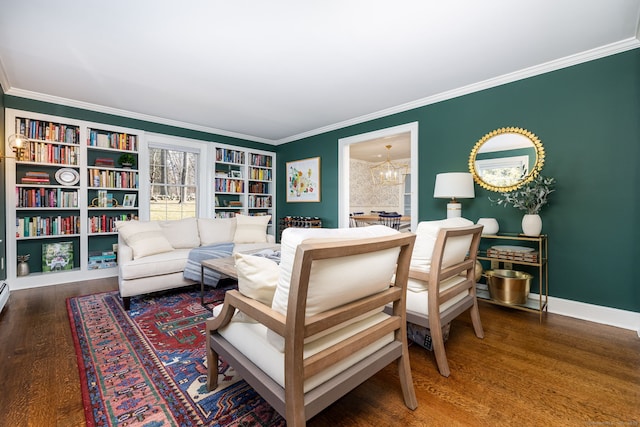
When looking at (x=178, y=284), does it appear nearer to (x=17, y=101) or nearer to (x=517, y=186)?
(x=17, y=101)

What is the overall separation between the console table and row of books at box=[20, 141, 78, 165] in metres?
5.32

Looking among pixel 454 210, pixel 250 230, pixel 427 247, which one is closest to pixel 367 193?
pixel 250 230

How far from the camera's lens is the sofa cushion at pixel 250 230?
429 centimetres

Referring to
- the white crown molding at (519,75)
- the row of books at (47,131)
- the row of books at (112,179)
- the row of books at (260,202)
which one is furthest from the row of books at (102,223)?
the white crown molding at (519,75)

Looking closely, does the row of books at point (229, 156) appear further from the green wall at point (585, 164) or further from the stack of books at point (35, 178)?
the green wall at point (585, 164)

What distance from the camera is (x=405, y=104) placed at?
4.00 meters

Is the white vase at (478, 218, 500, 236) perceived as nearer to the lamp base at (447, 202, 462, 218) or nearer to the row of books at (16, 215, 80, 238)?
the lamp base at (447, 202, 462, 218)

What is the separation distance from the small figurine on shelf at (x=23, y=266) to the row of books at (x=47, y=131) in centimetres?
155

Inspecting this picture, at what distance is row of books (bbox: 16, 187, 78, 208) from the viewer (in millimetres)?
3641

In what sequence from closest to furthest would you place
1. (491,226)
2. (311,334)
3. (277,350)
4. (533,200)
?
(311,334), (277,350), (533,200), (491,226)

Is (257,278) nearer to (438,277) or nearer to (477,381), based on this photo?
(438,277)

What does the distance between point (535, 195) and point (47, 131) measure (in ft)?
19.4

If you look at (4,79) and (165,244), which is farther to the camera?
(165,244)

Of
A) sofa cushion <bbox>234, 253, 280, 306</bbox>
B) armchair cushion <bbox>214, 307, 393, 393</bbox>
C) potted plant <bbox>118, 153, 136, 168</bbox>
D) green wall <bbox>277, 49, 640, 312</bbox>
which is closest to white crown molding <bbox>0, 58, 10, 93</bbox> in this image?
potted plant <bbox>118, 153, 136, 168</bbox>
